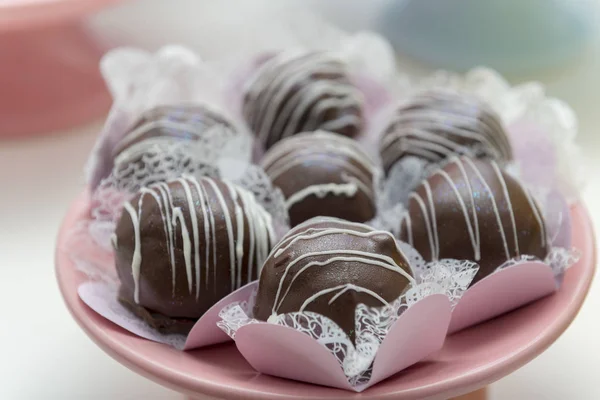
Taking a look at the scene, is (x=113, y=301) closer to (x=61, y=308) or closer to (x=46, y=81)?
(x=61, y=308)

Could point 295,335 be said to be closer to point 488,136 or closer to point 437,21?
point 488,136

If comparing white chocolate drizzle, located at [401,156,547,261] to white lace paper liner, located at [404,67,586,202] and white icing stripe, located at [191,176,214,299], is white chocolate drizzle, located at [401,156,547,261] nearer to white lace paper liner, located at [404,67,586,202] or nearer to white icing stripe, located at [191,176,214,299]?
white lace paper liner, located at [404,67,586,202]

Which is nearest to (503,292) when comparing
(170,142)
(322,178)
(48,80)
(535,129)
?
(322,178)

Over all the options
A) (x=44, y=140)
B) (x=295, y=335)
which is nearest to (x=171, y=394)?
(x=295, y=335)

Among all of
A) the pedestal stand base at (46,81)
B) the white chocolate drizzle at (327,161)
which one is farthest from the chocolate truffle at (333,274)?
the pedestal stand base at (46,81)

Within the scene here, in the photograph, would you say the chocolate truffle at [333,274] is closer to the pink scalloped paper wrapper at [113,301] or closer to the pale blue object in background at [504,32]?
the pink scalloped paper wrapper at [113,301]
